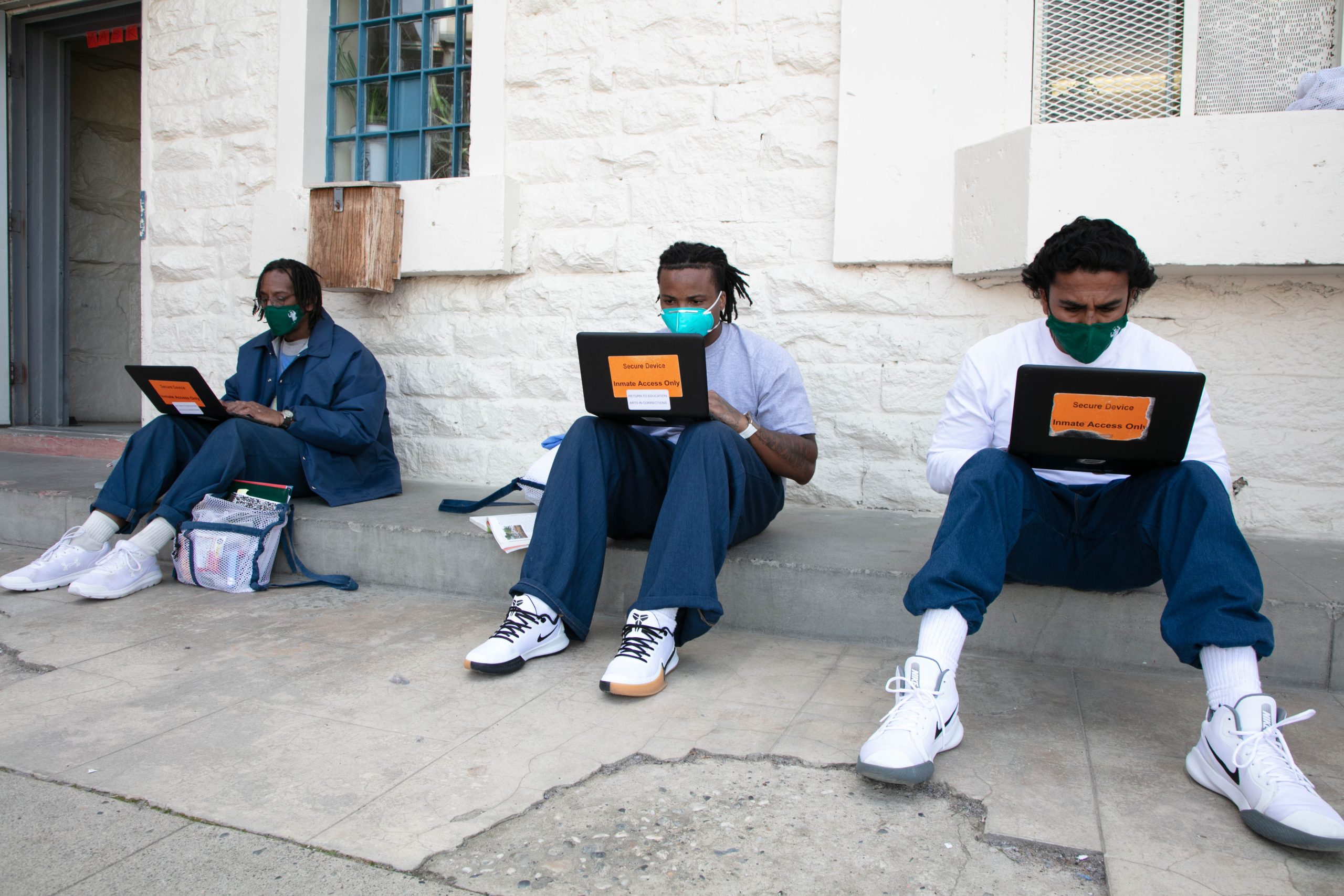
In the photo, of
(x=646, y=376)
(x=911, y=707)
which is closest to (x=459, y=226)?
(x=646, y=376)

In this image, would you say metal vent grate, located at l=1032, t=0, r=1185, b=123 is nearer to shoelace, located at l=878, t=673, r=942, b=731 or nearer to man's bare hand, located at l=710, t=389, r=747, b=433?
man's bare hand, located at l=710, t=389, r=747, b=433

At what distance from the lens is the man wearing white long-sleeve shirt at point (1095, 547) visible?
1.79 metres

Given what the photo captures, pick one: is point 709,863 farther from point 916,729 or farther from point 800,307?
point 800,307

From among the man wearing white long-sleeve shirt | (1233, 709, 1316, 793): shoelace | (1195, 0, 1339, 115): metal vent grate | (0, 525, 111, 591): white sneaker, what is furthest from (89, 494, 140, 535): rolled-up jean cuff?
(1195, 0, 1339, 115): metal vent grate

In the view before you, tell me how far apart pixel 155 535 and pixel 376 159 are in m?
2.27

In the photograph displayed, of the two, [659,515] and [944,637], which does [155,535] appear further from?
[944,637]

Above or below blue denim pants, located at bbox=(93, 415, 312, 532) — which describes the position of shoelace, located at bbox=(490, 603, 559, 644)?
below

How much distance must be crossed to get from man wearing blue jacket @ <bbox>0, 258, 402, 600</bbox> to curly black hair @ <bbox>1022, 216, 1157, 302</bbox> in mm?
2579

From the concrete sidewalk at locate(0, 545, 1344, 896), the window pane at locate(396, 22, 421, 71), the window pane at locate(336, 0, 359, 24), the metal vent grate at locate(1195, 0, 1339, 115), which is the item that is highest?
the window pane at locate(336, 0, 359, 24)

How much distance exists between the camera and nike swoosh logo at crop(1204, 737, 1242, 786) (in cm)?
175

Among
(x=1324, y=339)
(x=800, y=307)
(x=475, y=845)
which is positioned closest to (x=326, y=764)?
(x=475, y=845)

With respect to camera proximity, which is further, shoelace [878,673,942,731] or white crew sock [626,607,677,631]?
white crew sock [626,607,677,631]

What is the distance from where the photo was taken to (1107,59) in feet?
11.4

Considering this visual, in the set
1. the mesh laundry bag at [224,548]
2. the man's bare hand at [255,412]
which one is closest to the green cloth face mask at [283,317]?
the man's bare hand at [255,412]
